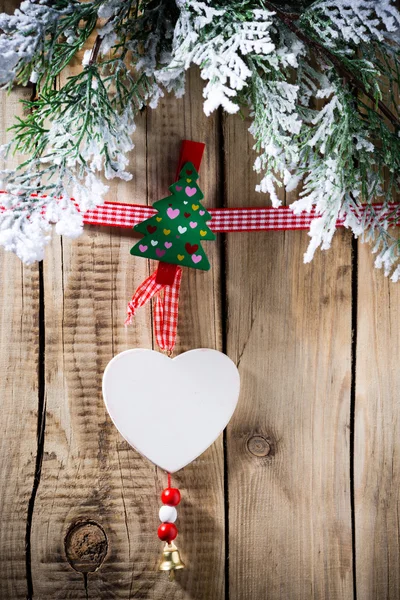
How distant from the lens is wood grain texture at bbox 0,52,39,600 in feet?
3.97

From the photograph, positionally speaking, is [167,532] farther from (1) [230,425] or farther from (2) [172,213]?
(2) [172,213]

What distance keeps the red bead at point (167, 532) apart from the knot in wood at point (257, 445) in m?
0.23


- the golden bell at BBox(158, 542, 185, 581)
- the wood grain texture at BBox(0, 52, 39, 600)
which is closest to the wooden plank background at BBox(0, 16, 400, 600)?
the wood grain texture at BBox(0, 52, 39, 600)

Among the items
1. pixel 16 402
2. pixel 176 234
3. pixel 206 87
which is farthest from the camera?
pixel 16 402

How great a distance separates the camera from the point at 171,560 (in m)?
1.14

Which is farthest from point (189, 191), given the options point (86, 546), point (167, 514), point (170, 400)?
point (86, 546)

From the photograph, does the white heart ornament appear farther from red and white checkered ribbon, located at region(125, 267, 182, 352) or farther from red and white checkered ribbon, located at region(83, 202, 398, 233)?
red and white checkered ribbon, located at region(83, 202, 398, 233)

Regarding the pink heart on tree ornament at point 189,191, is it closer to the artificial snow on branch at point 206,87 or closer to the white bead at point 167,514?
the artificial snow on branch at point 206,87

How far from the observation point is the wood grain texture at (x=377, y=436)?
129 centimetres

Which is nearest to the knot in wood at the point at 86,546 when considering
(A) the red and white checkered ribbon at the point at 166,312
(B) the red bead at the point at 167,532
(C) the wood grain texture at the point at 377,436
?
(B) the red bead at the point at 167,532

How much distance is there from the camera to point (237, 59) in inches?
36.2

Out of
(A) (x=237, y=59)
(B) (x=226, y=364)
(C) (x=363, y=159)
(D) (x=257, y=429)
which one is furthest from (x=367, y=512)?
(A) (x=237, y=59)

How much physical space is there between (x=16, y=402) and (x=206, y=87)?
716mm

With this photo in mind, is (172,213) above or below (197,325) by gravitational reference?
above
